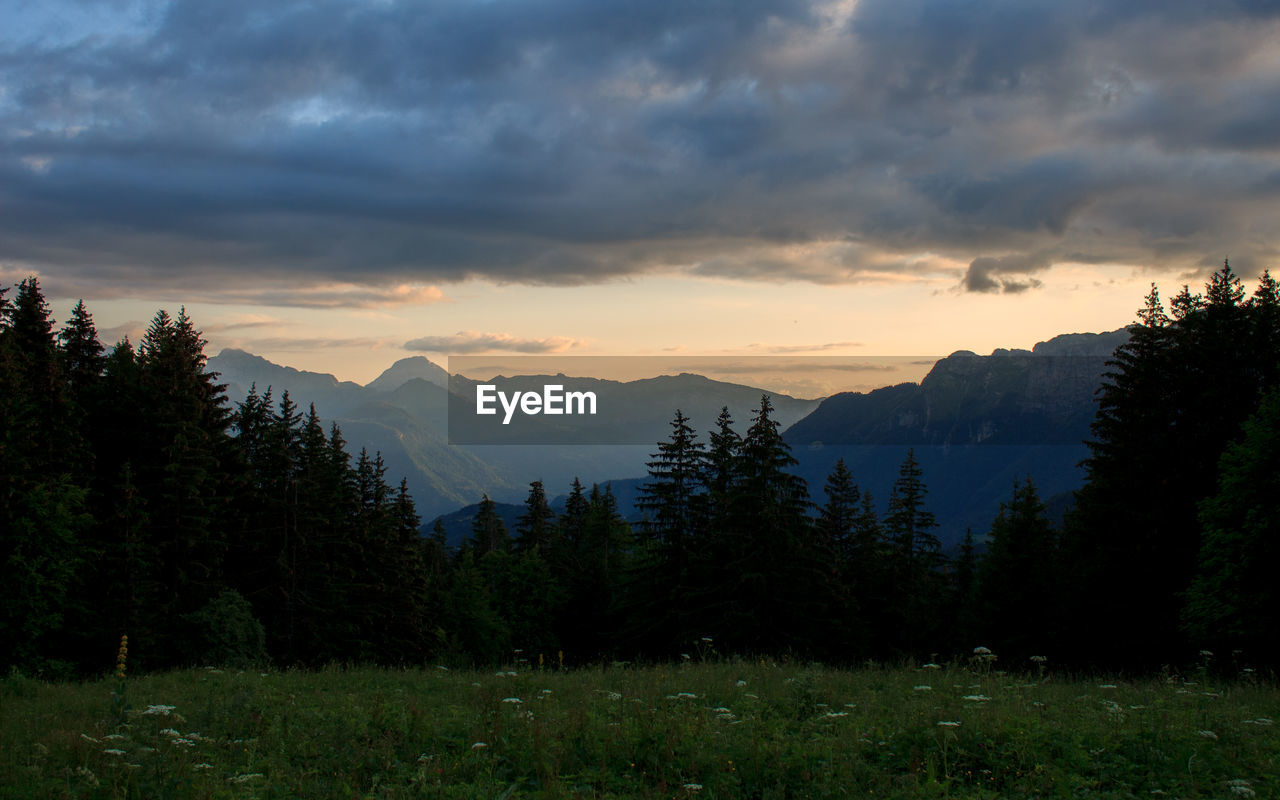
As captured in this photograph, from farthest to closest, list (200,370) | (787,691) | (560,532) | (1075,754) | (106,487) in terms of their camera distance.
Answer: (560,532) < (200,370) < (106,487) < (787,691) < (1075,754)

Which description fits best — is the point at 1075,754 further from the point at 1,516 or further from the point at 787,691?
the point at 1,516

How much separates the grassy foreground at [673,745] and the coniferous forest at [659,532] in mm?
10799

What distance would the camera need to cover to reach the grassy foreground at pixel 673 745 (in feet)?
23.8

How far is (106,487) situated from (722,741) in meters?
36.7

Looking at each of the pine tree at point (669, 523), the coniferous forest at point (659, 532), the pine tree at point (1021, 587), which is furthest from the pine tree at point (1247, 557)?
the pine tree at point (669, 523)

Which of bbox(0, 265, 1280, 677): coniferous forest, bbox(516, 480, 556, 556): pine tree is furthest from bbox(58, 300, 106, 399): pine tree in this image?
bbox(516, 480, 556, 556): pine tree

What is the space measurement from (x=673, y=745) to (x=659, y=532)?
3236 centimetres

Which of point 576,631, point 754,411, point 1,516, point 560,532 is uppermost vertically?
point 754,411

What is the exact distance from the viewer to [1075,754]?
7.81 meters

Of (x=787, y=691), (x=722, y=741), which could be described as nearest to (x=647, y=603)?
(x=787, y=691)

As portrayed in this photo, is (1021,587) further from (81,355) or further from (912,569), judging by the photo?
(81,355)

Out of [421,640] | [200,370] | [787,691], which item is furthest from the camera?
[421,640]

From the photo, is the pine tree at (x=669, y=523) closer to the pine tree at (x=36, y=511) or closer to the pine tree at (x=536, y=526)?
the pine tree at (x=36, y=511)

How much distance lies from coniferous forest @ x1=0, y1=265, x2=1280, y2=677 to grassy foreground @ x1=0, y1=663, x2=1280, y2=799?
10799 millimetres
